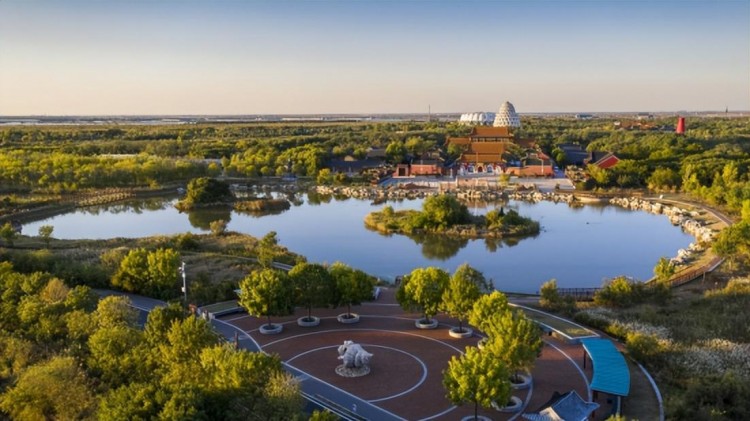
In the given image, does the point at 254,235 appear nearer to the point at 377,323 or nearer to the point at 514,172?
the point at 377,323

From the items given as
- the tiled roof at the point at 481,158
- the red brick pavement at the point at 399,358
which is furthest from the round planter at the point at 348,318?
the tiled roof at the point at 481,158

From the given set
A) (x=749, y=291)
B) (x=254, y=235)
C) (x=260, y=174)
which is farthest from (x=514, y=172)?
(x=749, y=291)

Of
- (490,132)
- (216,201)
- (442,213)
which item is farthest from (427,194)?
(490,132)

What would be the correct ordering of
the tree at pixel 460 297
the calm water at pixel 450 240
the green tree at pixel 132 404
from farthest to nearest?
the calm water at pixel 450 240 → the tree at pixel 460 297 → the green tree at pixel 132 404

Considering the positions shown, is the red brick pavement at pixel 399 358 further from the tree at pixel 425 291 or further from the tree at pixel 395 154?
the tree at pixel 395 154

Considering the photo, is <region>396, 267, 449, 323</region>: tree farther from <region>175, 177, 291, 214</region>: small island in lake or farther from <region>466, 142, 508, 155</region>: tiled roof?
<region>466, 142, 508, 155</region>: tiled roof

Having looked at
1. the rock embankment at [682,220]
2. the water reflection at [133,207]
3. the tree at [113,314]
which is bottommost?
the water reflection at [133,207]

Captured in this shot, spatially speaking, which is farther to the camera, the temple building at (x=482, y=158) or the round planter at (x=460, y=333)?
the temple building at (x=482, y=158)
